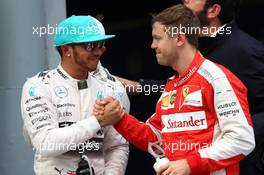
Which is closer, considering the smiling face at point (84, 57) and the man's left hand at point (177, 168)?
the man's left hand at point (177, 168)

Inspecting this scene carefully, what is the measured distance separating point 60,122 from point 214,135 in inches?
27.1

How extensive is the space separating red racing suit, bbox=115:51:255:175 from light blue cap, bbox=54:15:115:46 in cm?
41

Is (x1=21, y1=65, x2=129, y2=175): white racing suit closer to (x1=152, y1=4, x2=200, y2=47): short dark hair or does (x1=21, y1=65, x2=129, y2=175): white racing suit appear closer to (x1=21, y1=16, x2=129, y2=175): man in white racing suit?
(x1=21, y1=16, x2=129, y2=175): man in white racing suit

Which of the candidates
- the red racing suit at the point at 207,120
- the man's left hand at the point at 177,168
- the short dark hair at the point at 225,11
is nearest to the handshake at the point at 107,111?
the red racing suit at the point at 207,120

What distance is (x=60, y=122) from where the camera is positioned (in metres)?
2.87

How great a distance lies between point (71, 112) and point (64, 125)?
0.07 metres

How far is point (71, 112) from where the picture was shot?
2.88 meters

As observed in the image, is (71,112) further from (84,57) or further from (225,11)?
(225,11)

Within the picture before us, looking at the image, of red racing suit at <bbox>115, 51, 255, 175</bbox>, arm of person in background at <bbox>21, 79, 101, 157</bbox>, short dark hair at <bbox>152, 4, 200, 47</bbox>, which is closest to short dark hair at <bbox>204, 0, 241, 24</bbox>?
short dark hair at <bbox>152, 4, 200, 47</bbox>

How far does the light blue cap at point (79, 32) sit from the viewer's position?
290 cm

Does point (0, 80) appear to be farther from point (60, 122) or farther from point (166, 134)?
point (166, 134)

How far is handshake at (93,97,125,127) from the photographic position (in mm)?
2801

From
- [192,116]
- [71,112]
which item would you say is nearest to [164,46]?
[192,116]

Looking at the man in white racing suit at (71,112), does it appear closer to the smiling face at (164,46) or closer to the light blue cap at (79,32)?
the light blue cap at (79,32)
